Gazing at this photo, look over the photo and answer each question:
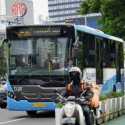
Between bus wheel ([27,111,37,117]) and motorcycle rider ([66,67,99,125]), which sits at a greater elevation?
motorcycle rider ([66,67,99,125])

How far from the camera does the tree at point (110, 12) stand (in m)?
30.1

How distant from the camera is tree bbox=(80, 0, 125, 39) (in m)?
30.1

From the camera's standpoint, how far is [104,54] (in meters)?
25.0

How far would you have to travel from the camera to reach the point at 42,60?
834 inches

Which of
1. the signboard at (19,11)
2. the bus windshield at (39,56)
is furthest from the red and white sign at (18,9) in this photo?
the bus windshield at (39,56)

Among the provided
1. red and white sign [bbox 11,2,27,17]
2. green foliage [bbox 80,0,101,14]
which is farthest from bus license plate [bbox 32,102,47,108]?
red and white sign [bbox 11,2,27,17]

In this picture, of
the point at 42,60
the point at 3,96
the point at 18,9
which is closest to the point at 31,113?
the point at 42,60

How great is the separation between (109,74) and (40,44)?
5694 mm

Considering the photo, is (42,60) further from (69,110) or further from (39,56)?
(69,110)

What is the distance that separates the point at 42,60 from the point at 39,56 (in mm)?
178

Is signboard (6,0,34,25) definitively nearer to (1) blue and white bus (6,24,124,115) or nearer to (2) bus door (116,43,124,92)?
(2) bus door (116,43,124,92)

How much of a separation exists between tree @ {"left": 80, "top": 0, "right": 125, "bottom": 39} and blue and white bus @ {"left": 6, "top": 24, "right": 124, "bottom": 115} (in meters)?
7.58

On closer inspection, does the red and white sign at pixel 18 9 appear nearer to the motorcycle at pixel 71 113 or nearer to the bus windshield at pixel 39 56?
the bus windshield at pixel 39 56

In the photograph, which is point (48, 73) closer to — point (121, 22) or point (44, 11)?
point (121, 22)
